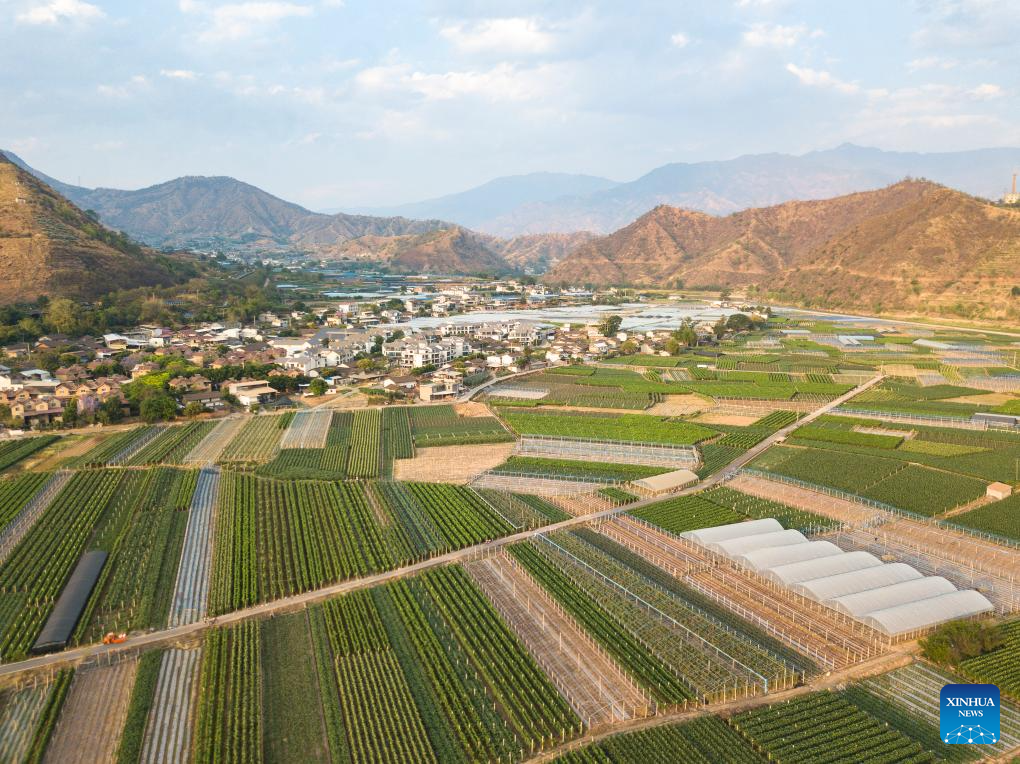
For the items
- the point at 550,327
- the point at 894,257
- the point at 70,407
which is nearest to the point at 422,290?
the point at 550,327

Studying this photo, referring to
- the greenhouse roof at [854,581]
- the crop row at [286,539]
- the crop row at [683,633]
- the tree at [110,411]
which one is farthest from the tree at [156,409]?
the greenhouse roof at [854,581]

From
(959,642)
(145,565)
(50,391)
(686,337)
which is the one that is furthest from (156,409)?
(686,337)

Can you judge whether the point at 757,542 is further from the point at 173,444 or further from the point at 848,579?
the point at 173,444

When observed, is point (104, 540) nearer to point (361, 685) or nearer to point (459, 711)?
point (361, 685)

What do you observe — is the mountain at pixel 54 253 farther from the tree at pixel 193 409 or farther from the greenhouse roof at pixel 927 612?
the greenhouse roof at pixel 927 612

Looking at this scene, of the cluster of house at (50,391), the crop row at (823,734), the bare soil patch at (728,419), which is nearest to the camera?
the crop row at (823,734)
